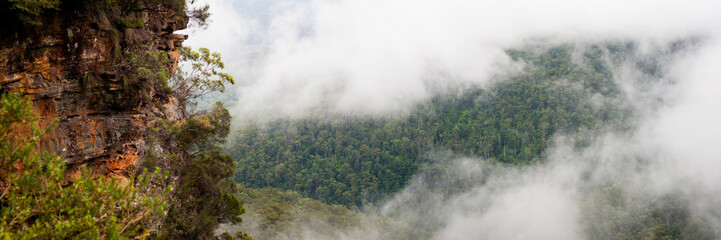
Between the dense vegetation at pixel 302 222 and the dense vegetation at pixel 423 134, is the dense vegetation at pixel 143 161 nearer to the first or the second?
the dense vegetation at pixel 302 222

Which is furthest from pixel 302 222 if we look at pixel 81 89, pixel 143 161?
pixel 81 89

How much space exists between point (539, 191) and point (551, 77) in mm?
57938

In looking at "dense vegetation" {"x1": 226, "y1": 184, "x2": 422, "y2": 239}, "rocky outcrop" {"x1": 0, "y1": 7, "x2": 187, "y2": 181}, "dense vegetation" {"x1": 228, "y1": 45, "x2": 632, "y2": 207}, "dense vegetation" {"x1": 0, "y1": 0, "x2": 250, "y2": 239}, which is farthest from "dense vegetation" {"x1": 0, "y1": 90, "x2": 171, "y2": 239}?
"dense vegetation" {"x1": 228, "y1": 45, "x2": 632, "y2": 207}

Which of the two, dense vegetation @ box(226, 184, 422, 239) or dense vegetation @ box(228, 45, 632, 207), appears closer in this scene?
dense vegetation @ box(226, 184, 422, 239)

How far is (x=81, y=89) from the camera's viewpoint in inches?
386

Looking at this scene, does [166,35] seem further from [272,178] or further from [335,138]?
[335,138]

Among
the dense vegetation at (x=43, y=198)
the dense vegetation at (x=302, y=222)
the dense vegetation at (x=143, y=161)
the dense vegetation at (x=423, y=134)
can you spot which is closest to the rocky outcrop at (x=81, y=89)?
the dense vegetation at (x=143, y=161)

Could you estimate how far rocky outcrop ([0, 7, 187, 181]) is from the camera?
28.7ft

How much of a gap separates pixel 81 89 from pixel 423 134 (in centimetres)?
11913

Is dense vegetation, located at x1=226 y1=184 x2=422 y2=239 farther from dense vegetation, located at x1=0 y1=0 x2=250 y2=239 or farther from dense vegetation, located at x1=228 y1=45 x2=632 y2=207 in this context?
dense vegetation, located at x1=228 y1=45 x2=632 y2=207

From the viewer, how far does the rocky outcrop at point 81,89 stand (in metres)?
8.75

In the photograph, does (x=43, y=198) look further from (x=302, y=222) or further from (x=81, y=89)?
(x=302, y=222)

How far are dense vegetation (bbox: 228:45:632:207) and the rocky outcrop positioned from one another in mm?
91406

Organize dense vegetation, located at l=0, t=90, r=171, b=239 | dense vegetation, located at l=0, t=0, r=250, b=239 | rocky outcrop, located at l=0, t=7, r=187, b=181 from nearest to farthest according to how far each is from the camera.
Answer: dense vegetation, located at l=0, t=90, r=171, b=239 → dense vegetation, located at l=0, t=0, r=250, b=239 → rocky outcrop, located at l=0, t=7, r=187, b=181
